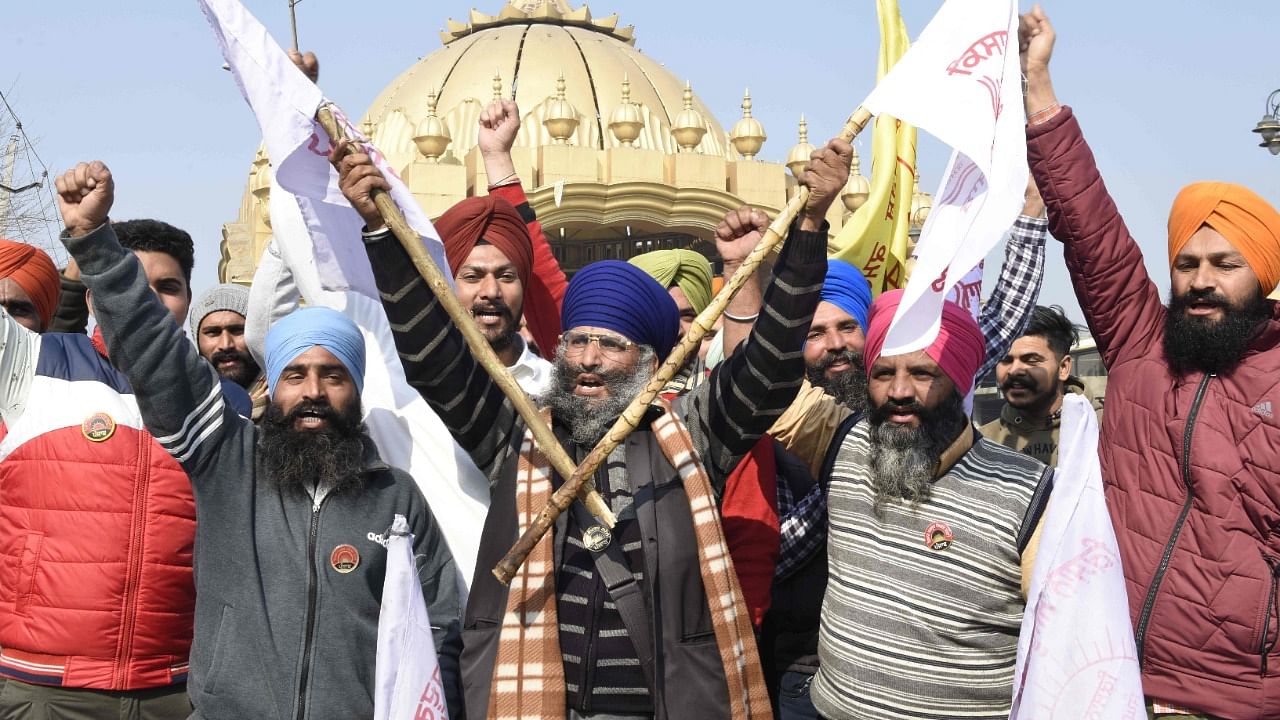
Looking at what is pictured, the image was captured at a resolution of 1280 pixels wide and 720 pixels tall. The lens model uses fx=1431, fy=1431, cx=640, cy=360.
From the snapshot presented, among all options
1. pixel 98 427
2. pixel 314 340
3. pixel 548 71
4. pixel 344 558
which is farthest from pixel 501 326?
pixel 548 71

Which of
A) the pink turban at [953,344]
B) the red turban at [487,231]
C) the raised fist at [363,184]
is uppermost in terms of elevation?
the raised fist at [363,184]

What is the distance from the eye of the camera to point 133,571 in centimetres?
370

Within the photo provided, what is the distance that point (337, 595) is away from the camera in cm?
330

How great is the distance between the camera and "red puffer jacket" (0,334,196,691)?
3.66 metres

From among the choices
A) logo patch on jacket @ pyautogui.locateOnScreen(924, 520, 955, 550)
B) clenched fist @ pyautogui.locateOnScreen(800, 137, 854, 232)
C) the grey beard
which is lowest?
logo patch on jacket @ pyautogui.locateOnScreen(924, 520, 955, 550)

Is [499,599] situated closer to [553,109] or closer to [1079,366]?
[553,109]

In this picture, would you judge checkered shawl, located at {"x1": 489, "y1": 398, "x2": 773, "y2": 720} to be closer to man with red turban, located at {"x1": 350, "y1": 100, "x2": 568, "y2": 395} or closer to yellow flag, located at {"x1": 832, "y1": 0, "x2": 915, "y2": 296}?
man with red turban, located at {"x1": 350, "y1": 100, "x2": 568, "y2": 395}

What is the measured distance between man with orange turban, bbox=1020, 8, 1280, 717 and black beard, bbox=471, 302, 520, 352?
1515mm

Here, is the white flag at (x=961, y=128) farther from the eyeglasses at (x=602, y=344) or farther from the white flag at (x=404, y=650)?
the white flag at (x=404, y=650)

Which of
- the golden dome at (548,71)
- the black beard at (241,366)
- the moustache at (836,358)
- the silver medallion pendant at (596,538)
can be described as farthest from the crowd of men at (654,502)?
the golden dome at (548,71)

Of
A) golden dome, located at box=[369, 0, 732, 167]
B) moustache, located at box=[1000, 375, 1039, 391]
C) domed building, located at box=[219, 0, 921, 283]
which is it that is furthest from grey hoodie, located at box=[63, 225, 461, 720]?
golden dome, located at box=[369, 0, 732, 167]

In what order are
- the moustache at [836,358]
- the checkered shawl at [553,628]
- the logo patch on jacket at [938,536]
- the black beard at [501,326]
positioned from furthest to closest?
the moustache at [836,358] < the black beard at [501,326] < the logo patch on jacket at [938,536] < the checkered shawl at [553,628]

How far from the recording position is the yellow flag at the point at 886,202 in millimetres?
5324

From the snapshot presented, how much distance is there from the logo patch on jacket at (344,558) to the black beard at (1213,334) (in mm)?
2094
